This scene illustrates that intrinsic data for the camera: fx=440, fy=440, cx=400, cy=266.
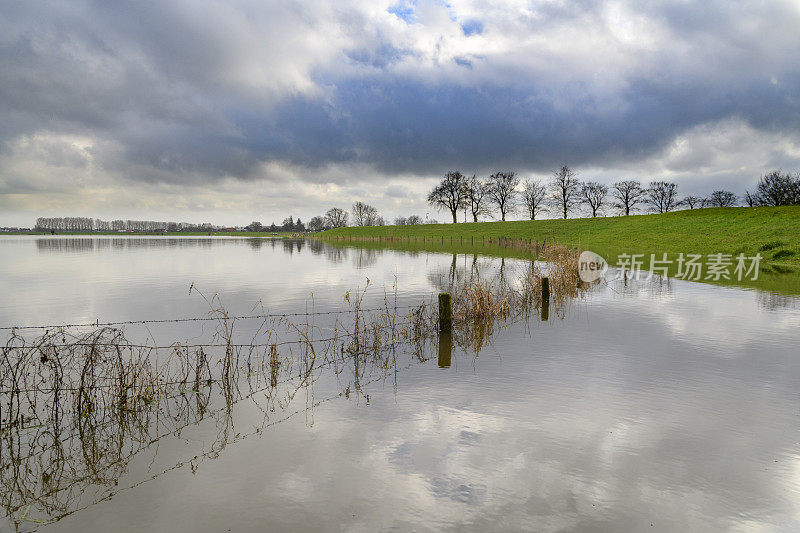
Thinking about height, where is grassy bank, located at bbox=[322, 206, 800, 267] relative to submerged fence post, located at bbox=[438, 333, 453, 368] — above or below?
above

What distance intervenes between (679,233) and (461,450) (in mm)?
60816

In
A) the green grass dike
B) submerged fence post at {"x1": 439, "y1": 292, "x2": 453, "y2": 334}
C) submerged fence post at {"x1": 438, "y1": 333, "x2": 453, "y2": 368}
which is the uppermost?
the green grass dike

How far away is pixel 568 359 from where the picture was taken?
11414mm

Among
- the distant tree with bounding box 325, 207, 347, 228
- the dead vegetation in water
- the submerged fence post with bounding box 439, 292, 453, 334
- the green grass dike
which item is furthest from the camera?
the distant tree with bounding box 325, 207, 347, 228

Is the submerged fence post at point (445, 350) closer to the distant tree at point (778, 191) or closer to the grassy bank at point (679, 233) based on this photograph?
the grassy bank at point (679, 233)

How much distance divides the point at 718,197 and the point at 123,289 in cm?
12184

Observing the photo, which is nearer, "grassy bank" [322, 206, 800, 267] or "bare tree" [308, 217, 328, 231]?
"grassy bank" [322, 206, 800, 267]

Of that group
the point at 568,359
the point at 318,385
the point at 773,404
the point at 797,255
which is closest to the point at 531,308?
the point at 568,359

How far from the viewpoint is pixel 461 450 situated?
6684 millimetres

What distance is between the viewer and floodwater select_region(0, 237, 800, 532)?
17.3 ft

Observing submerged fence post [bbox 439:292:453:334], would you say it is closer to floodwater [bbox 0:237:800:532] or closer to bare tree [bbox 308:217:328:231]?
floodwater [bbox 0:237:800:532]

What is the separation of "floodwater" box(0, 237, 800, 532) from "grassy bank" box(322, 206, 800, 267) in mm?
33649

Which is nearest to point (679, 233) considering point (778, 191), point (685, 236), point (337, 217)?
point (685, 236)

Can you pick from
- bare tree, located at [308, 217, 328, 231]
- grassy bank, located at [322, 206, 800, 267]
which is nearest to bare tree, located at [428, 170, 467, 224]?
grassy bank, located at [322, 206, 800, 267]
